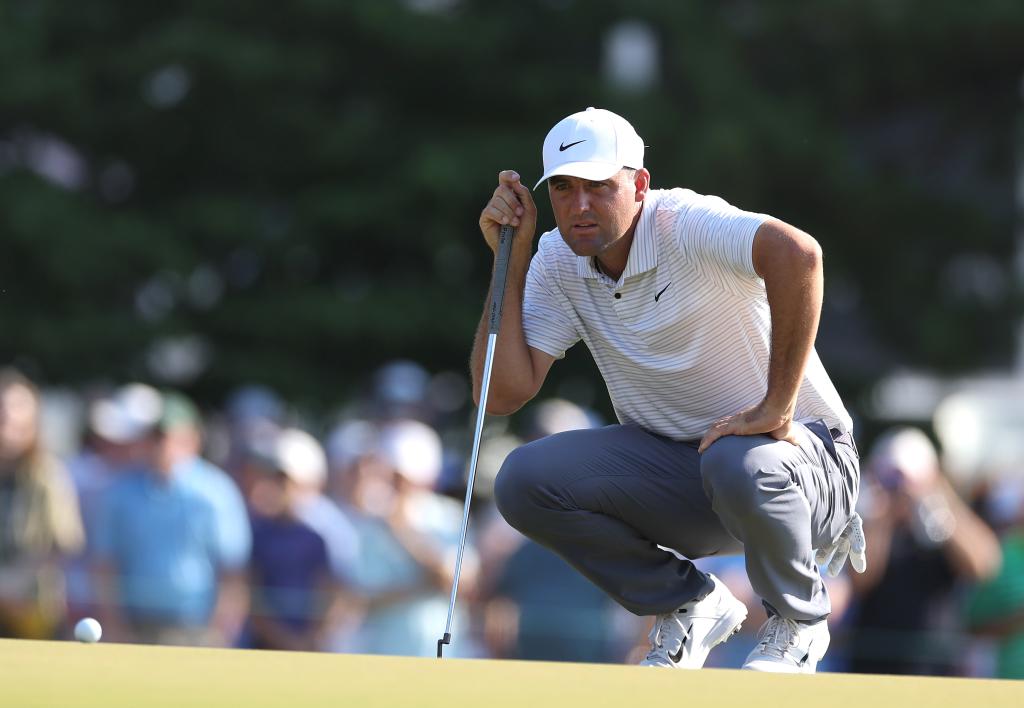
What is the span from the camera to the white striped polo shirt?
500 centimetres

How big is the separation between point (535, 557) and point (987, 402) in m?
9.37

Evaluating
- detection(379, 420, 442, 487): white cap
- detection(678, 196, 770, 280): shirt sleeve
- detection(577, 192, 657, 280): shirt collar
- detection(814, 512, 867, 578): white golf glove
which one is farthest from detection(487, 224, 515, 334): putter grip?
detection(379, 420, 442, 487): white cap

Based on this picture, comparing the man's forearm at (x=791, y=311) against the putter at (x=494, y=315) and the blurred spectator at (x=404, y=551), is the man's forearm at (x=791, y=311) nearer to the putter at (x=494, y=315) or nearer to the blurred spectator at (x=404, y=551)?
the putter at (x=494, y=315)

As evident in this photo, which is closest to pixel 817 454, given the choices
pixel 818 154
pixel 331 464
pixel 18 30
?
pixel 331 464

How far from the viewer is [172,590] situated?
849 cm

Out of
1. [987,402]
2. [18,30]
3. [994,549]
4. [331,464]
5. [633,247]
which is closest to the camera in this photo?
[633,247]

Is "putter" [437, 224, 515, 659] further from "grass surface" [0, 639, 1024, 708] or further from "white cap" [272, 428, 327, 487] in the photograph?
"white cap" [272, 428, 327, 487]

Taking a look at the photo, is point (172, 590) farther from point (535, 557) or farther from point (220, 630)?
point (535, 557)

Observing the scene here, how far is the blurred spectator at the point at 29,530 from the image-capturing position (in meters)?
8.53

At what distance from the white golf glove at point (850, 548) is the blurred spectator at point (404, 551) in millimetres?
2878

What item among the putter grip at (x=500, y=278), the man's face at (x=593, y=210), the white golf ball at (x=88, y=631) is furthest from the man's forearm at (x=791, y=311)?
the white golf ball at (x=88, y=631)

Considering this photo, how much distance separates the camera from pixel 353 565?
8.38 metres

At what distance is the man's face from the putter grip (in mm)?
354

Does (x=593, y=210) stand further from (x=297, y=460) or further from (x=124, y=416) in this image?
(x=124, y=416)
